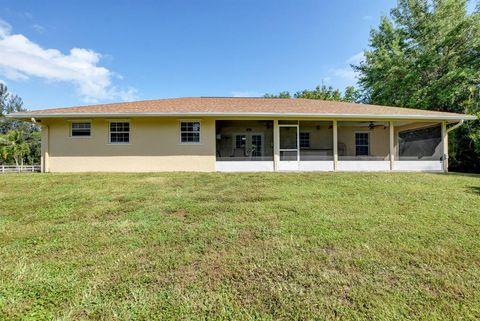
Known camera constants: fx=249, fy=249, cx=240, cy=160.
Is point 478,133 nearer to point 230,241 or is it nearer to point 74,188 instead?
point 230,241


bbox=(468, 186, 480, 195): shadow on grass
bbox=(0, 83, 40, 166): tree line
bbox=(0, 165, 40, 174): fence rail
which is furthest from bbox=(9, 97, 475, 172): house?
bbox=(0, 83, 40, 166): tree line

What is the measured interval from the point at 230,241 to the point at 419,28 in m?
24.3

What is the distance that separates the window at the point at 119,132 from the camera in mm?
11047

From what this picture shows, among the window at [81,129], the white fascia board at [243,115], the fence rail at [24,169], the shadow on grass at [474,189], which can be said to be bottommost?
the shadow on grass at [474,189]

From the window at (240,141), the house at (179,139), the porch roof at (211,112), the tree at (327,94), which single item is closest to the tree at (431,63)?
the porch roof at (211,112)

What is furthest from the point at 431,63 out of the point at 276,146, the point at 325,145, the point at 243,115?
the point at 243,115

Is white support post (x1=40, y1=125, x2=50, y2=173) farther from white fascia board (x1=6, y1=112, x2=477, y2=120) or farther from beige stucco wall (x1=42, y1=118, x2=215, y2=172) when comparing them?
white fascia board (x1=6, y1=112, x2=477, y2=120)

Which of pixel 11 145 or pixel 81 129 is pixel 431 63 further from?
pixel 11 145

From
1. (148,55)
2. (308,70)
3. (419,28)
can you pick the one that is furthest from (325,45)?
(148,55)

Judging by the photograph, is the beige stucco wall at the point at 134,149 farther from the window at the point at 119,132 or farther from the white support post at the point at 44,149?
the window at the point at 119,132

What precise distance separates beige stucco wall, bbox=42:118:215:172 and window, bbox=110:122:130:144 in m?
0.19

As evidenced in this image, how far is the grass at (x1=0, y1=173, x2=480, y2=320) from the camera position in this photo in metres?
2.53

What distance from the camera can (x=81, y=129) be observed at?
434 inches

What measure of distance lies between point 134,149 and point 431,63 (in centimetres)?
2068
